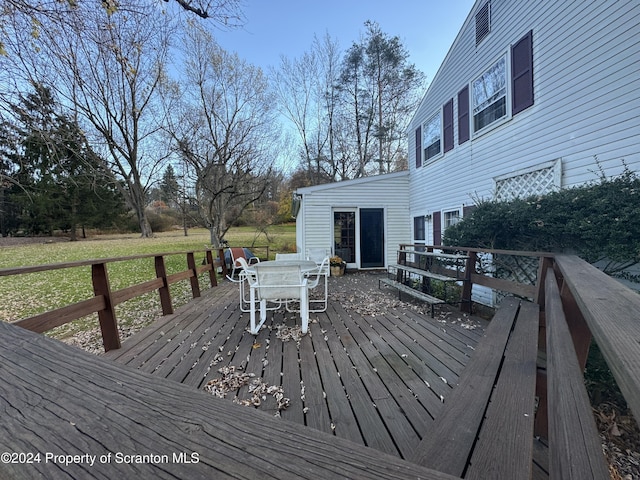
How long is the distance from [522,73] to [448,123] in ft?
6.92

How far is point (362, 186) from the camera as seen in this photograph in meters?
8.51

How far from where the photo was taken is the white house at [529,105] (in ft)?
11.5

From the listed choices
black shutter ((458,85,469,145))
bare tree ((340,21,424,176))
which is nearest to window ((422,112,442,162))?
black shutter ((458,85,469,145))

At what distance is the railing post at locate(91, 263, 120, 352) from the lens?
2701mm

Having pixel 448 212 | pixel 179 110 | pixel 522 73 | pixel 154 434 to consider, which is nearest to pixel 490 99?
pixel 522 73

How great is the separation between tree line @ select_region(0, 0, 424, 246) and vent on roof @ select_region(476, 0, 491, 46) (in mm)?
4762

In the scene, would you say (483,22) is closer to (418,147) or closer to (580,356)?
(418,147)

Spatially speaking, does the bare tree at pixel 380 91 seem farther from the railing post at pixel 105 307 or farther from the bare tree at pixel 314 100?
the railing post at pixel 105 307

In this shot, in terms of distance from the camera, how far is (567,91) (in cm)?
406

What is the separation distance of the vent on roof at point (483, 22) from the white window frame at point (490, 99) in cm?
76

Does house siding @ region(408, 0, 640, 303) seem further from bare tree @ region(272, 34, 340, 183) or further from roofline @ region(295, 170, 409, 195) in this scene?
bare tree @ region(272, 34, 340, 183)

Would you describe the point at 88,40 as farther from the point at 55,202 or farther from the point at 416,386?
the point at 55,202

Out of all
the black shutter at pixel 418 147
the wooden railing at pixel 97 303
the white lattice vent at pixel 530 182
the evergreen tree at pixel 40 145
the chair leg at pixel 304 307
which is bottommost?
the chair leg at pixel 304 307

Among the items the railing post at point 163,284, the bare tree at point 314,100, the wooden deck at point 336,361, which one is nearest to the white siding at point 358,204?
the wooden deck at point 336,361
